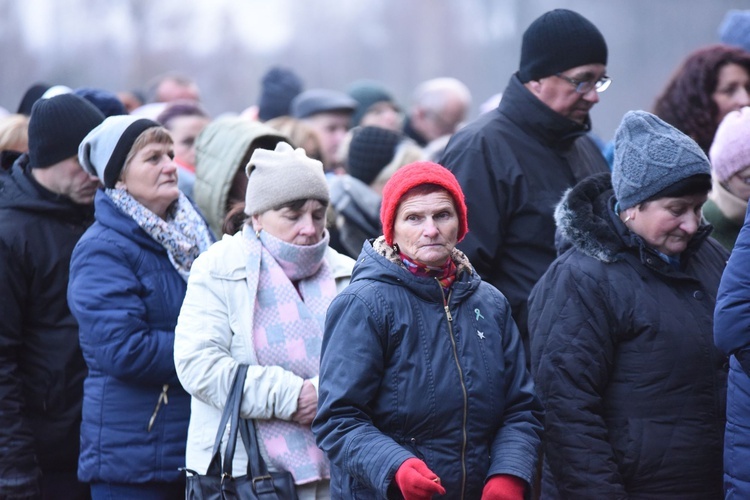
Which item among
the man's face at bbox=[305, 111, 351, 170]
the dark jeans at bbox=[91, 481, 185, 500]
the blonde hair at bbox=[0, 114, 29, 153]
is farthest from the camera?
the man's face at bbox=[305, 111, 351, 170]

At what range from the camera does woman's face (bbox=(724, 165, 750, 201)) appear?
4.41m

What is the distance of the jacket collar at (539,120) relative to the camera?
179 inches

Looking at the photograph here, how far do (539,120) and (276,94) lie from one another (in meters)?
5.47

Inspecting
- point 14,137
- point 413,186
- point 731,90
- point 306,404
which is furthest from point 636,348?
point 14,137

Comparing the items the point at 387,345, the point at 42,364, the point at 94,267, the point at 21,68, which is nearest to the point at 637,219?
the point at 387,345

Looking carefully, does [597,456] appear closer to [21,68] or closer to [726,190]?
[726,190]

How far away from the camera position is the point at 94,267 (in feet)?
13.6

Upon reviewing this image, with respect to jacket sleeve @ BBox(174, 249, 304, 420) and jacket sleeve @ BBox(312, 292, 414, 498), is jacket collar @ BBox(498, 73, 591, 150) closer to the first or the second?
jacket sleeve @ BBox(174, 249, 304, 420)

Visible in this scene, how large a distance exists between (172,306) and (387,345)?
48.7 inches

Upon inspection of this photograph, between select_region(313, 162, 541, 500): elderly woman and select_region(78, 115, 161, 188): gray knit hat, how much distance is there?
4.46ft

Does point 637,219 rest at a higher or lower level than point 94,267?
higher

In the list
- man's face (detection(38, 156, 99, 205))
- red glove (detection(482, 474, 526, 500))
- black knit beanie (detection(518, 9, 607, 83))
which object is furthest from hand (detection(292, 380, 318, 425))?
black knit beanie (detection(518, 9, 607, 83))

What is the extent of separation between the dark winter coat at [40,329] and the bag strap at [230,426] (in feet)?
3.23

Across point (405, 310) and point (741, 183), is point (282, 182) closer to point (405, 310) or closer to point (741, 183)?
point (405, 310)
